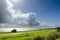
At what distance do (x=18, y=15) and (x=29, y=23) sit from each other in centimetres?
31

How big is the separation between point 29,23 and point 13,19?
Result: 0.37 meters

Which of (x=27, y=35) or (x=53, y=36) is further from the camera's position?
(x=53, y=36)

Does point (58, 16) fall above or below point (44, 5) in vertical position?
below

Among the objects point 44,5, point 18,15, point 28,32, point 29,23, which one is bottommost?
point 28,32

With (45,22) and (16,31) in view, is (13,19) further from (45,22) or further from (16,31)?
(45,22)

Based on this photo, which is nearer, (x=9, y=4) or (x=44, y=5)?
(x=9, y=4)

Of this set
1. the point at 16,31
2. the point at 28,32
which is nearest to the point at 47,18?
the point at 28,32

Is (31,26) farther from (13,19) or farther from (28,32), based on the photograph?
(13,19)

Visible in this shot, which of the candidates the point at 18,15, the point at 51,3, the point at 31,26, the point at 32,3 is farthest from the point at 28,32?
the point at 51,3

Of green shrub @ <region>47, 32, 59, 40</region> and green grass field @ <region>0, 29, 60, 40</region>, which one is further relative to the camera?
green shrub @ <region>47, 32, 59, 40</region>

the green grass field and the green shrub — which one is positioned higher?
the green grass field

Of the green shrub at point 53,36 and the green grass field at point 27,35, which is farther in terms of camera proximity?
the green shrub at point 53,36

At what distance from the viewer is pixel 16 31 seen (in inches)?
125

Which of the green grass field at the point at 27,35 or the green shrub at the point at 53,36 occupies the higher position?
the green grass field at the point at 27,35
